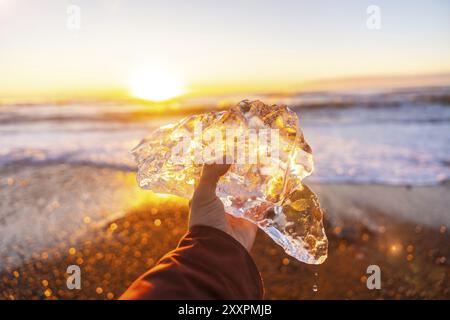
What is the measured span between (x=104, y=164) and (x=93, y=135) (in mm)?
4564

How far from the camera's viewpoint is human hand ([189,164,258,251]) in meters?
1.54

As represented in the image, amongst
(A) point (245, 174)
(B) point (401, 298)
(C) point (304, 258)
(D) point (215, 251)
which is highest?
(A) point (245, 174)

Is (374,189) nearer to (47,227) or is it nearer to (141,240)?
(141,240)

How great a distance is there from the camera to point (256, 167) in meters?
2.05

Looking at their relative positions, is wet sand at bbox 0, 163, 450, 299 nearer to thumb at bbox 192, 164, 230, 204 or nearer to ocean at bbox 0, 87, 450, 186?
ocean at bbox 0, 87, 450, 186

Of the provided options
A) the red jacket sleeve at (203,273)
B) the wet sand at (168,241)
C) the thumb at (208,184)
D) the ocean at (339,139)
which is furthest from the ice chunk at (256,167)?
the ocean at (339,139)

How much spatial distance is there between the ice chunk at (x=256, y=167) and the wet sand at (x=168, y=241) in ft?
4.04

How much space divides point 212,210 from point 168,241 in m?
2.58

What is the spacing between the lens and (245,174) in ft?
6.75

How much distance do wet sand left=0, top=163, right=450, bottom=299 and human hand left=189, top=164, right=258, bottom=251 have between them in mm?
1648

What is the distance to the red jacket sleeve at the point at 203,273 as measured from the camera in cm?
123

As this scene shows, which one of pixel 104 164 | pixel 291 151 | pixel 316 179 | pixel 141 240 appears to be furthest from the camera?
pixel 104 164

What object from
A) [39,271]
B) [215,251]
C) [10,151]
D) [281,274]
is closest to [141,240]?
[39,271]

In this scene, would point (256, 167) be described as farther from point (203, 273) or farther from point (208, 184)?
point (203, 273)
